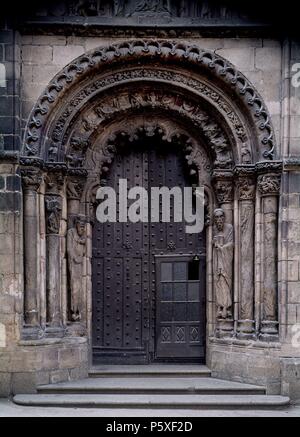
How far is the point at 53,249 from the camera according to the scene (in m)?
8.63

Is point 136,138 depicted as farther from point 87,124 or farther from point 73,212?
point 73,212

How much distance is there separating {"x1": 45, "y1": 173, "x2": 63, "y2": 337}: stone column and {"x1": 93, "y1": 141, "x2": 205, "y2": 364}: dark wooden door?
29.0 inches

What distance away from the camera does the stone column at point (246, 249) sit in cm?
861

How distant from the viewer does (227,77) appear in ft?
28.1

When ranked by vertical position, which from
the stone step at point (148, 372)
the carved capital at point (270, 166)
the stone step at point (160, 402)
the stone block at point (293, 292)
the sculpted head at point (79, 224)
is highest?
the carved capital at point (270, 166)

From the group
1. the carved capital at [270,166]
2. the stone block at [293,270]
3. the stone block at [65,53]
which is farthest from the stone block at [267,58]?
the stone block at [293,270]

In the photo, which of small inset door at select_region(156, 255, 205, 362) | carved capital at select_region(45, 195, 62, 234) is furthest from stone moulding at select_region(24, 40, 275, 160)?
small inset door at select_region(156, 255, 205, 362)

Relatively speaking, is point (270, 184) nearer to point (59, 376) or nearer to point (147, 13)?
point (147, 13)

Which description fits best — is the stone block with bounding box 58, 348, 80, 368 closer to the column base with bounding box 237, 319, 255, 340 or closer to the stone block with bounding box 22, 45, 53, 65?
the column base with bounding box 237, 319, 255, 340

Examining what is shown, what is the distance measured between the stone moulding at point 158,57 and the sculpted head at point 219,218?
1.01 metres

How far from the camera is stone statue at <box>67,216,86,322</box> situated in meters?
8.79

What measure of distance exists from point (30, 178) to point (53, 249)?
1.07 m

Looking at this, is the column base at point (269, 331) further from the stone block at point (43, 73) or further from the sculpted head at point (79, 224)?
the stone block at point (43, 73)
